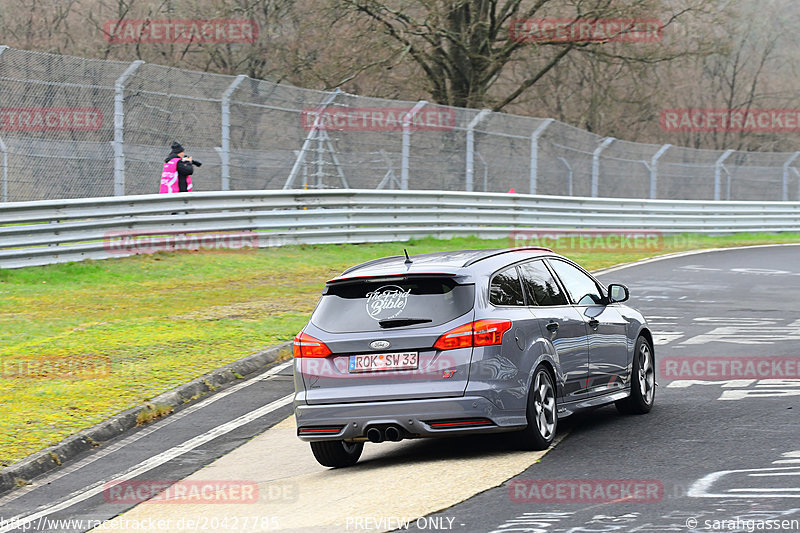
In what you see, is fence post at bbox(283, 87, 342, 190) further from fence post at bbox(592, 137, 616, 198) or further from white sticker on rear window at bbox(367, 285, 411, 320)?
white sticker on rear window at bbox(367, 285, 411, 320)

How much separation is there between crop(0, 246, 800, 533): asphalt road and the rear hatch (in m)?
0.55

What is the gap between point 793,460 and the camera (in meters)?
7.06

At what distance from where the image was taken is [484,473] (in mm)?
7168

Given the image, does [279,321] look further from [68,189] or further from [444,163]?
[444,163]

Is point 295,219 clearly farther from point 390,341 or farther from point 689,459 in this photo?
point 689,459

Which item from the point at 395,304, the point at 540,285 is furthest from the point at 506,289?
the point at 395,304

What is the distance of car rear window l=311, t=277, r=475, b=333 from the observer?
7598 millimetres

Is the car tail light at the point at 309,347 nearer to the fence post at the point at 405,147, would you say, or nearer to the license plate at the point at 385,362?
the license plate at the point at 385,362

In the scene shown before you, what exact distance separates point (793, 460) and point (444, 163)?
65.9ft

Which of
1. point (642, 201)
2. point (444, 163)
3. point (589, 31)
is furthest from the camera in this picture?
point (589, 31)

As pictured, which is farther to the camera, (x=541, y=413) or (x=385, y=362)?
(x=541, y=413)

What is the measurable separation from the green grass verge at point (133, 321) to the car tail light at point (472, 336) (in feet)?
10.1

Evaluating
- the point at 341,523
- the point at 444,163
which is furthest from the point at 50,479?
the point at 444,163

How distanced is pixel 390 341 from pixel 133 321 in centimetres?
734
